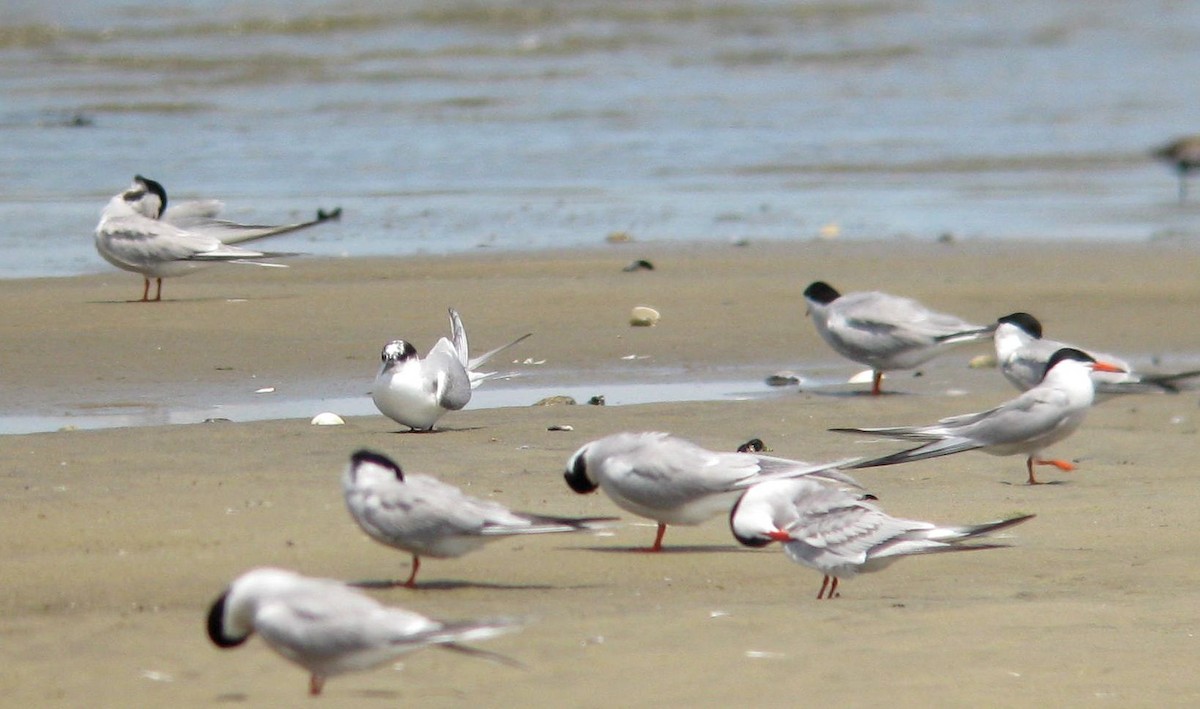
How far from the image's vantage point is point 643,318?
9.94 meters

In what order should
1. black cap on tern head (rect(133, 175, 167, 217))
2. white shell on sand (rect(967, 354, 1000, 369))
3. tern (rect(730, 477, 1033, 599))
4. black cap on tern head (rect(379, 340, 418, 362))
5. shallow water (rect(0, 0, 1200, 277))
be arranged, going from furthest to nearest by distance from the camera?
1. shallow water (rect(0, 0, 1200, 277))
2. black cap on tern head (rect(133, 175, 167, 217))
3. white shell on sand (rect(967, 354, 1000, 369))
4. black cap on tern head (rect(379, 340, 418, 362))
5. tern (rect(730, 477, 1033, 599))

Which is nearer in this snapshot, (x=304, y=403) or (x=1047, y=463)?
(x=1047, y=463)

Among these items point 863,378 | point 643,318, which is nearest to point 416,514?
point 863,378

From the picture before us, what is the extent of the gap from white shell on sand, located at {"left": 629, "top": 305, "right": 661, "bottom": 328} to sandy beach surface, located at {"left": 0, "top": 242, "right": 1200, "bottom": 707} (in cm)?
7

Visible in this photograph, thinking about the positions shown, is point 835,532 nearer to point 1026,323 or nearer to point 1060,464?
point 1060,464

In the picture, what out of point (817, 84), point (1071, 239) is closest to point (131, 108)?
point (817, 84)

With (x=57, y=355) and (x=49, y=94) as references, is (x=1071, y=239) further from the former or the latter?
(x=49, y=94)

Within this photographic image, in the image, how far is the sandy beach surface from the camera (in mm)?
4266

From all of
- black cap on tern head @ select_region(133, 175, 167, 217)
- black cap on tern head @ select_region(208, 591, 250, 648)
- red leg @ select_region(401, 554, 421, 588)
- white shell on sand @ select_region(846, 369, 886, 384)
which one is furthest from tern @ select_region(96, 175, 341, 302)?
black cap on tern head @ select_region(208, 591, 250, 648)

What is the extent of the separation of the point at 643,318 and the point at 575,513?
4.17 metres

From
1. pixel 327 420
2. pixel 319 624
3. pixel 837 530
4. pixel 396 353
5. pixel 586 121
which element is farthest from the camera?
pixel 586 121

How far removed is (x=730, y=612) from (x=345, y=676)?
3.29 feet

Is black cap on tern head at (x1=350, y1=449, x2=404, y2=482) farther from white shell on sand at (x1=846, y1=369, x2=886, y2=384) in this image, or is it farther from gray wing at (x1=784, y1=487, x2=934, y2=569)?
white shell on sand at (x1=846, y1=369, x2=886, y2=384)

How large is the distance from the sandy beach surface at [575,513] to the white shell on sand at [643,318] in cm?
7
